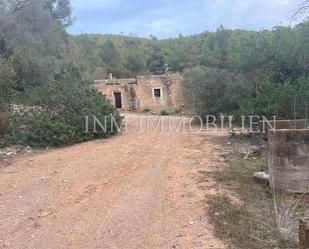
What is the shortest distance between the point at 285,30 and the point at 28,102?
10.7m

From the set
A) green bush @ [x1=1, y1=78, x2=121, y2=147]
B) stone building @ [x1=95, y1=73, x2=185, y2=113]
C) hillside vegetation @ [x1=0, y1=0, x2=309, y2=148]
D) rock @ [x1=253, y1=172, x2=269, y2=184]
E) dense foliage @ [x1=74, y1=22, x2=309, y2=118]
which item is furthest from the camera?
stone building @ [x1=95, y1=73, x2=185, y2=113]

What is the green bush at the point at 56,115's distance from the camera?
13.4 metres

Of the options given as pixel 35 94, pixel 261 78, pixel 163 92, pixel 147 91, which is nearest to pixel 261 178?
pixel 35 94

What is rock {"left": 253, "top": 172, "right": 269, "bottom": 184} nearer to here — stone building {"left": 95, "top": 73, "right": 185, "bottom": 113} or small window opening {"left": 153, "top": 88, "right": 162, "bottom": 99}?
stone building {"left": 95, "top": 73, "right": 185, "bottom": 113}

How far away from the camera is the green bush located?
13359mm

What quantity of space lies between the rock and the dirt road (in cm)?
94

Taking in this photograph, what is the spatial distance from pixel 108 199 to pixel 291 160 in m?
3.33

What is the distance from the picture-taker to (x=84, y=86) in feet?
53.6

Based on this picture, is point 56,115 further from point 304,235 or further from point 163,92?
point 163,92

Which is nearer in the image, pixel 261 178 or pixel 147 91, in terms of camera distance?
pixel 261 178

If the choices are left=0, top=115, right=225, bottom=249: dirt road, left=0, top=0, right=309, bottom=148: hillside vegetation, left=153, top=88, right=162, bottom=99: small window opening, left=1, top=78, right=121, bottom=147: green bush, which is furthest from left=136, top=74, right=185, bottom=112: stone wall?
left=0, top=115, right=225, bottom=249: dirt road

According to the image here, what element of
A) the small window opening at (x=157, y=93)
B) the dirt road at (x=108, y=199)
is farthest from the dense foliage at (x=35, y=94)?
the small window opening at (x=157, y=93)

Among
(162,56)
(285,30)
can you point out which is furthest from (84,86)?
(162,56)

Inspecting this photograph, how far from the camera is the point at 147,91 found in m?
34.0
